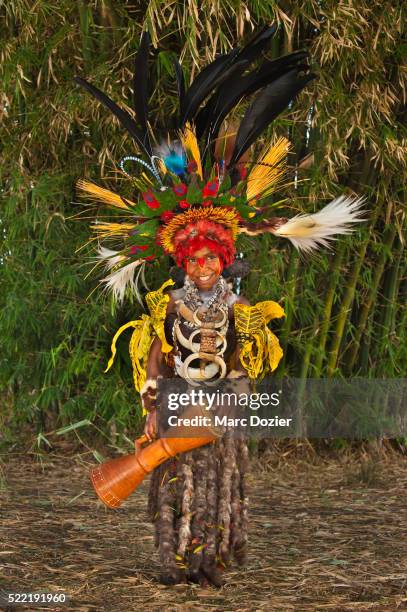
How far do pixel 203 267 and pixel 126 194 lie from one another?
1.13m

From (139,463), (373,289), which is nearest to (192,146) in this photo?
(139,463)

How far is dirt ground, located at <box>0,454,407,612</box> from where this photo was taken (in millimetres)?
2311

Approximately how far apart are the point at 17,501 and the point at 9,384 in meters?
0.70

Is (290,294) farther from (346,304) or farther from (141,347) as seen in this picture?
(141,347)

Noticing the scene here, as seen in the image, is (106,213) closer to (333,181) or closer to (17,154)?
(17,154)

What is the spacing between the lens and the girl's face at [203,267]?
2.29 meters

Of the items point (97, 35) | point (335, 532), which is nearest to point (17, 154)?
point (97, 35)

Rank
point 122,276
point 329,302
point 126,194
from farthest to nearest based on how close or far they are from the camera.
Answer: point 329,302
point 126,194
point 122,276

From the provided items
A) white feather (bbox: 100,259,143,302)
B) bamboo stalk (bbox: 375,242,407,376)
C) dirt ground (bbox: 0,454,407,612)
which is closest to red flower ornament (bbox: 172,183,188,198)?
white feather (bbox: 100,259,143,302)

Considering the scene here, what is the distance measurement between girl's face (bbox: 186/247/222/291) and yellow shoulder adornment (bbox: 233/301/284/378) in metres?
0.11

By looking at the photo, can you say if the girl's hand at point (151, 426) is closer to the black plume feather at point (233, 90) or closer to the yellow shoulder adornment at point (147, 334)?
the yellow shoulder adornment at point (147, 334)

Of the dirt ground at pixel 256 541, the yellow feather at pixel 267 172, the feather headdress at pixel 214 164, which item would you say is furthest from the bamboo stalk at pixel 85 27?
the dirt ground at pixel 256 541

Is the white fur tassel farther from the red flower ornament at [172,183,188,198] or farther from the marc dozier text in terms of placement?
the marc dozier text

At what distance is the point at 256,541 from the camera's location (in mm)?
2883
